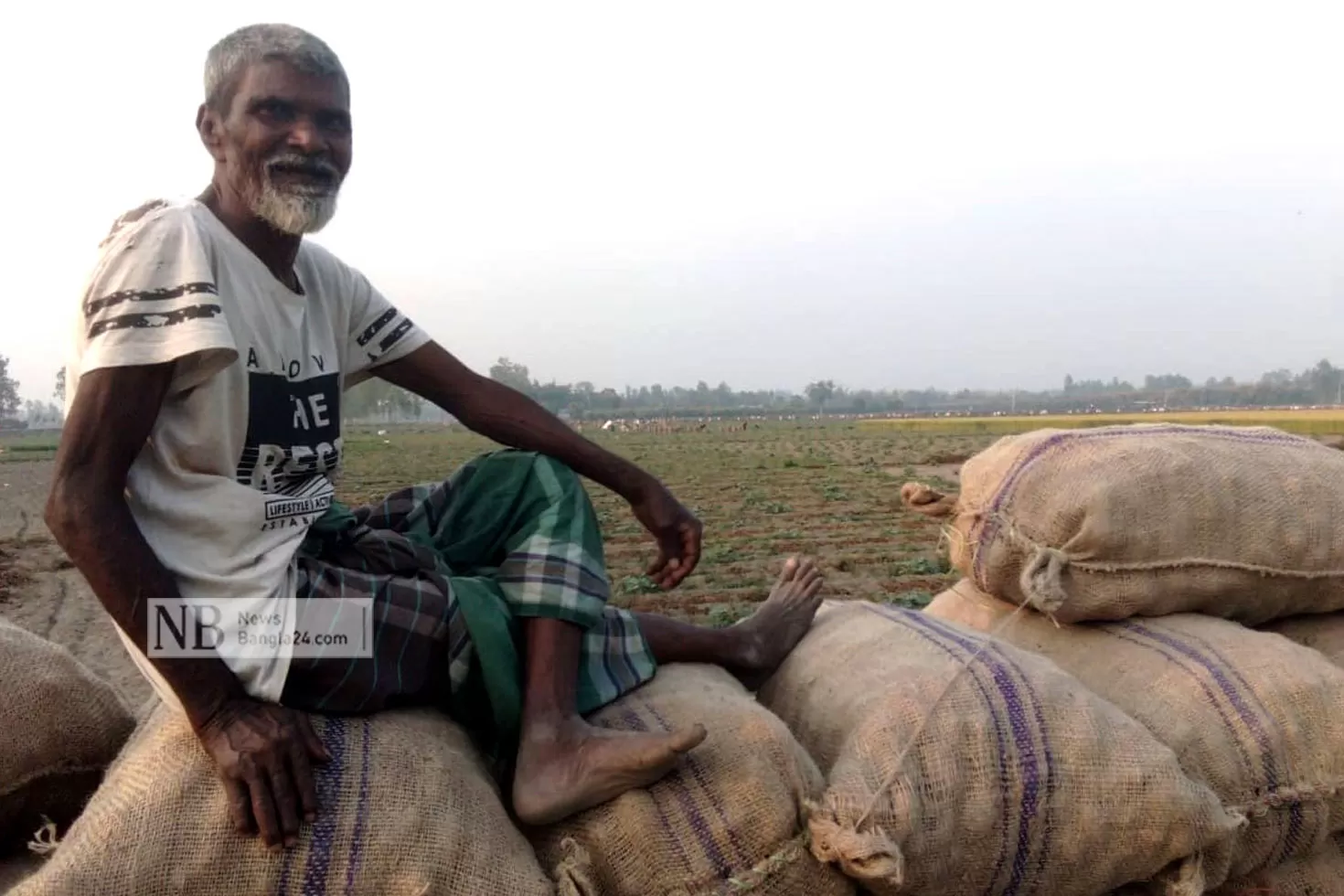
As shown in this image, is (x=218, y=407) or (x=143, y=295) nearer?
(x=143, y=295)

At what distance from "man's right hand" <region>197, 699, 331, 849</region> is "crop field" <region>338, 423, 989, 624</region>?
6.04 meters

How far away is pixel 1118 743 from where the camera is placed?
2.15 m

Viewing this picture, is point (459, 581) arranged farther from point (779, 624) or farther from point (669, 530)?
point (779, 624)

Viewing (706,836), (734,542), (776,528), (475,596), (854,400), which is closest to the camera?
(706,836)

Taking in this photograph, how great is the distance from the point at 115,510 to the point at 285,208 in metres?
0.72

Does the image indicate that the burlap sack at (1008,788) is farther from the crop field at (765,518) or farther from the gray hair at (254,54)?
the crop field at (765,518)

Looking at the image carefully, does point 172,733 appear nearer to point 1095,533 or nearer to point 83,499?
point 83,499

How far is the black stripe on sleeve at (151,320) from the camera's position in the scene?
1.71 meters

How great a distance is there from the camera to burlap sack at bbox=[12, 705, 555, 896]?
5.32 feet

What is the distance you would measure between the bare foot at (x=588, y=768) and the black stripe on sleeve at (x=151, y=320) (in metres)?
1.03

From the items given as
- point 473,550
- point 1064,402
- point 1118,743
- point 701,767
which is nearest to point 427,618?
point 473,550

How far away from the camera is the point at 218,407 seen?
6.11ft

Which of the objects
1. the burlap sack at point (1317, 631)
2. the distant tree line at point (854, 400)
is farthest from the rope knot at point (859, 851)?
the distant tree line at point (854, 400)

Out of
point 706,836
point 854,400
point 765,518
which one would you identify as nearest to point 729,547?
point 765,518
